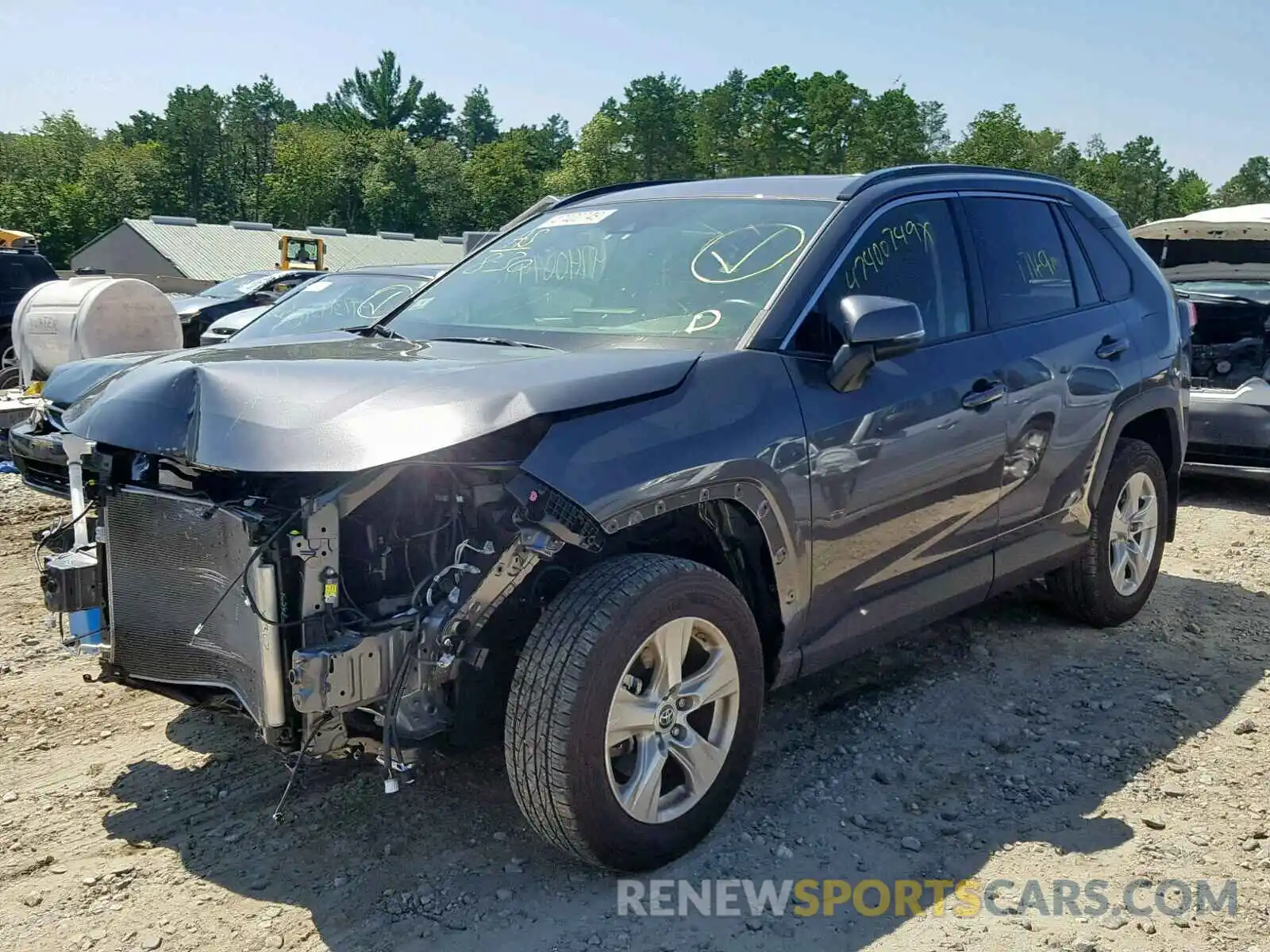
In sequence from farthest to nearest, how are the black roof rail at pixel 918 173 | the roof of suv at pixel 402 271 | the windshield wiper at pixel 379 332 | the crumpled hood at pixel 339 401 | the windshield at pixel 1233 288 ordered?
the roof of suv at pixel 402 271, the windshield at pixel 1233 288, the windshield wiper at pixel 379 332, the black roof rail at pixel 918 173, the crumpled hood at pixel 339 401

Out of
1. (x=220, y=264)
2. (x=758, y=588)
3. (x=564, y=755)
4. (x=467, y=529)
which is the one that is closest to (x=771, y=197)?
(x=758, y=588)

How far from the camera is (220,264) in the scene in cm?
5081

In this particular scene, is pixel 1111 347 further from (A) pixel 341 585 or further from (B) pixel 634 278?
(A) pixel 341 585

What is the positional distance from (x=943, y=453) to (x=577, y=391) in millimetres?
1531

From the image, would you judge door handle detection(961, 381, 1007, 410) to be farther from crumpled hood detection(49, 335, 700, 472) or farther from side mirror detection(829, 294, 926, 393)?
crumpled hood detection(49, 335, 700, 472)

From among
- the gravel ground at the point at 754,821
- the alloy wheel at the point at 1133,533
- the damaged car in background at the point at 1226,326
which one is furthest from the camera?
the damaged car in background at the point at 1226,326

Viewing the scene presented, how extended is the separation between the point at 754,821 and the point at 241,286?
14.4 metres

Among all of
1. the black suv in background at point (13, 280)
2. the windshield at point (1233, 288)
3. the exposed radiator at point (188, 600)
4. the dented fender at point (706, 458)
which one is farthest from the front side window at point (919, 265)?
the black suv in background at point (13, 280)

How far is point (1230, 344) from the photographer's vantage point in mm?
8289

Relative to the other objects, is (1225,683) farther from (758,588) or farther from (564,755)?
(564,755)

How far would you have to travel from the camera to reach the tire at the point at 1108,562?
483 cm

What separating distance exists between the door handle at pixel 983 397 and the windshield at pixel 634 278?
2.64 ft

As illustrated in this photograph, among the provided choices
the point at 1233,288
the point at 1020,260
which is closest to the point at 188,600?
the point at 1020,260

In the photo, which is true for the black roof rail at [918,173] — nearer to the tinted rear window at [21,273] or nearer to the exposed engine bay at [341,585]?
the exposed engine bay at [341,585]
